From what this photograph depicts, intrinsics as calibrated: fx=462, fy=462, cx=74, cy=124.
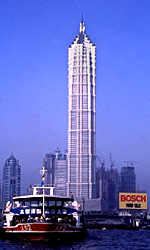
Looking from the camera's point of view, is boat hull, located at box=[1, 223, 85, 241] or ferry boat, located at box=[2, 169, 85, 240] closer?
boat hull, located at box=[1, 223, 85, 241]

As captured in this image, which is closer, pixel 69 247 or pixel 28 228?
pixel 69 247

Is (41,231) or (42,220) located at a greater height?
(42,220)

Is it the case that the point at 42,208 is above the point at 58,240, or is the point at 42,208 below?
above

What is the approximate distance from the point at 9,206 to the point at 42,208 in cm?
1047

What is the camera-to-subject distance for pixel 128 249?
238ft

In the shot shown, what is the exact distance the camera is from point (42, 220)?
7900 centimetres

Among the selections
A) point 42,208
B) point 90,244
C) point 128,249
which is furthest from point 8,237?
point 128,249

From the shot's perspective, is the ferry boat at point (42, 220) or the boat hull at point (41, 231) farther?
the ferry boat at point (42, 220)

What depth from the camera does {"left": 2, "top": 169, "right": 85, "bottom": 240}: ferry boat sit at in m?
78.1

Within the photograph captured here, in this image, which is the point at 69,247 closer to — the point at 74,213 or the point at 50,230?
the point at 50,230

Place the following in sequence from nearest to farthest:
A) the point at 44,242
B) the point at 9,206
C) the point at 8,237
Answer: the point at 44,242, the point at 8,237, the point at 9,206

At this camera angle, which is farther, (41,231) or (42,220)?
(42,220)

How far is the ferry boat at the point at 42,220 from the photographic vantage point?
256 feet

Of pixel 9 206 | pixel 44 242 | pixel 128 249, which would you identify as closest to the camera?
pixel 128 249
